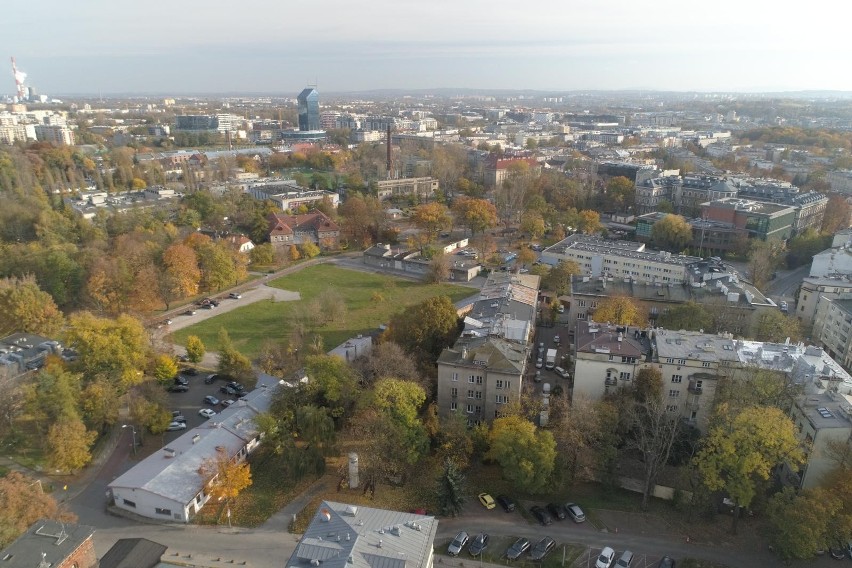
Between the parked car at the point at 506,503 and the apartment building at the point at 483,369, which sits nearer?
the parked car at the point at 506,503

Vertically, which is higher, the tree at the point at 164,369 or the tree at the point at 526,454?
the tree at the point at 526,454

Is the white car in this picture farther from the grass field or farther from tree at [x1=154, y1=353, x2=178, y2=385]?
the grass field

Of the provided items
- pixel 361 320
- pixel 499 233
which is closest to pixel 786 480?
pixel 361 320

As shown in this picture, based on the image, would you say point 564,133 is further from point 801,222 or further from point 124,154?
point 124,154

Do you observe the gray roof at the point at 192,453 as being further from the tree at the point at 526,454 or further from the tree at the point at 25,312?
the tree at the point at 25,312

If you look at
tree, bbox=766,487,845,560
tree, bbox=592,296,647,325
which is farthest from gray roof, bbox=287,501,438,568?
tree, bbox=592,296,647,325

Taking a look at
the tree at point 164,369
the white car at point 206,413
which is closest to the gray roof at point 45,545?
the white car at point 206,413

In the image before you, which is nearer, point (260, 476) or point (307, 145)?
point (260, 476)
